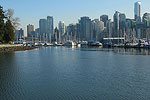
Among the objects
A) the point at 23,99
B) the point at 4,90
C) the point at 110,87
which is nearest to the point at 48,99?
the point at 23,99

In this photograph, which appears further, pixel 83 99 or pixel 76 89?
pixel 76 89

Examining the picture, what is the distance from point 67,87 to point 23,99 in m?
4.35

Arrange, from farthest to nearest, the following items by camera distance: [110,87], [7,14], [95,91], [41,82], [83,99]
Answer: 1. [7,14]
2. [41,82]
3. [110,87]
4. [95,91]
5. [83,99]

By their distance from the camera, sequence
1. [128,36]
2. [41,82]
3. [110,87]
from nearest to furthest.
A: [110,87] → [41,82] → [128,36]

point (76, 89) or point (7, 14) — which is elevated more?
point (7, 14)

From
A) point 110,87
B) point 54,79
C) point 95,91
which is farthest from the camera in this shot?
point 54,79

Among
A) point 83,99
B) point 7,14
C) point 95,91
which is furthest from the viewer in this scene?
point 7,14

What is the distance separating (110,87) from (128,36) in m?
125

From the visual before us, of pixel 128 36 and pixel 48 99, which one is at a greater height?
pixel 128 36

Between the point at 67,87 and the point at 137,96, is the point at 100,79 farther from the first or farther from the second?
the point at 137,96

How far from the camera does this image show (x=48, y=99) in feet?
47.4

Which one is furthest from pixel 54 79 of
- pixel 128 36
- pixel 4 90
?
pixel 128 36

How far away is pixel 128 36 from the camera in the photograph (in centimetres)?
13800

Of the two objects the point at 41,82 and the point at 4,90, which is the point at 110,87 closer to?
the point at 41,82
